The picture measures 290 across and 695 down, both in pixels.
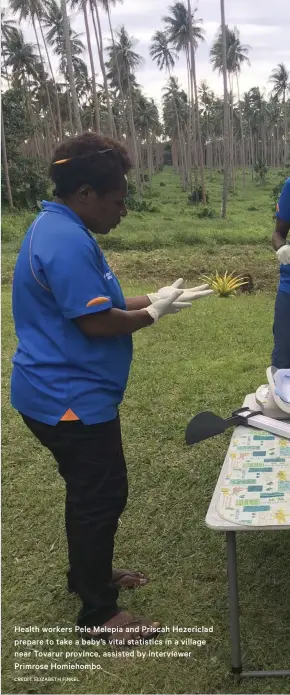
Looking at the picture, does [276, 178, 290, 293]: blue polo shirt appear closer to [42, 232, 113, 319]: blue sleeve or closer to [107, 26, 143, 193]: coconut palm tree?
[42, 232, 113, 319]: blue sleeve

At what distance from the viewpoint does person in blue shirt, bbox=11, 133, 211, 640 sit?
A: 149 cm

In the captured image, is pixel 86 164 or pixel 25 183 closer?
pixel 86 164

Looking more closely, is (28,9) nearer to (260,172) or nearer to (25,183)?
(25,183)

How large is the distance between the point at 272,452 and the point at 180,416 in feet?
5.99

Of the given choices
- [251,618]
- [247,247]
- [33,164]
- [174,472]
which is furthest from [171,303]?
[33,164]

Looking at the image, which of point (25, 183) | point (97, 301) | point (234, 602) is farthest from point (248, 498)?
point (25, 183)

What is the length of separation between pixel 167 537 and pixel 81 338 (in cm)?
119

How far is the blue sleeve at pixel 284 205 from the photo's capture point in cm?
272

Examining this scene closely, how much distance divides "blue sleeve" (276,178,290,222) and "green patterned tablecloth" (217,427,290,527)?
4.34ft

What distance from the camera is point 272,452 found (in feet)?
5.82

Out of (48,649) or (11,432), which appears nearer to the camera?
(48,649)

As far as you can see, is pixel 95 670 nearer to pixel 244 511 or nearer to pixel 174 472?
pixel 244 511

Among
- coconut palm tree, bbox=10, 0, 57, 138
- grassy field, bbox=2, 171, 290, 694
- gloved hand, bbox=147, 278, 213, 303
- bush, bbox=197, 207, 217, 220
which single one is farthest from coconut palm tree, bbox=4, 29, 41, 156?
gloved hand, bbox=147, 278, 213, 303

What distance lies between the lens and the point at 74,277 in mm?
1465
